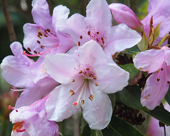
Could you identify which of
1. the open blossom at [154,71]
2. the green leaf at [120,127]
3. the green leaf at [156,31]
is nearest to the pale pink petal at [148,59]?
the open blossom at [154,71]

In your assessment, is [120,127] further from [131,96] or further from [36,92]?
[36,92]

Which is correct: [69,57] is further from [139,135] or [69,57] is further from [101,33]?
[139,135]

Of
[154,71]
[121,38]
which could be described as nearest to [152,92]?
[154,71]

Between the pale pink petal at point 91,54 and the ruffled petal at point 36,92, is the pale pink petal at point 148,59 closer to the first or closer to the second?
the pale pink petal at point 91,54

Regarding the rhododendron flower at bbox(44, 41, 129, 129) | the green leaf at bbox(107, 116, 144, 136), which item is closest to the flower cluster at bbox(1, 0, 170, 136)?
the rhododendron flower at bbox(44, 41, 129, 129)

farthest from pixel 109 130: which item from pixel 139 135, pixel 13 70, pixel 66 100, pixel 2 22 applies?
pixel 2 22

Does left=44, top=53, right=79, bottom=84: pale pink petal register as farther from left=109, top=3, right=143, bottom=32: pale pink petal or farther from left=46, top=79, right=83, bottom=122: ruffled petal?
left=109, top=3, right=143, bottom=32: pale pink petal
